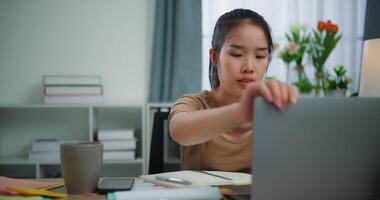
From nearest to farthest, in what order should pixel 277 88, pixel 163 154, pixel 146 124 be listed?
pixel 277 88, pixel 163 154, pixel 146 124

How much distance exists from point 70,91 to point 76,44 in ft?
1.67

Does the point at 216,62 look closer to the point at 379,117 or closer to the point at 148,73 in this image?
the point at 379,117

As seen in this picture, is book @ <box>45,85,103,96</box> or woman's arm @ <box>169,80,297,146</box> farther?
book @ <box>45,85,103,96</box>

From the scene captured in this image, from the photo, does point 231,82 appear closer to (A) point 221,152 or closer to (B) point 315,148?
(A) point 221,152

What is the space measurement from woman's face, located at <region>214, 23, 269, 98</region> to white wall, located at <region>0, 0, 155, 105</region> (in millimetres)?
1788

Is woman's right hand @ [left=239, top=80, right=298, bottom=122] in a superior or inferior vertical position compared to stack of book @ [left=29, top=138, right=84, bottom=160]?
superior

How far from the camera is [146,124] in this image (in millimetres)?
2451

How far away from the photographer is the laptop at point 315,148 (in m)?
0.47

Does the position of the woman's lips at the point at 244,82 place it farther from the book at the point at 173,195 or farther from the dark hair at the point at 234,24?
the book at the point at 173,195

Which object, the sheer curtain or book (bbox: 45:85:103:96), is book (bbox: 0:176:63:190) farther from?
the sheer curtain

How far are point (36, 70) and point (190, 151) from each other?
203 centimetres

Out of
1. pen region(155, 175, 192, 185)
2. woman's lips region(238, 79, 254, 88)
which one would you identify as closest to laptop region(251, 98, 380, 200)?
pen region(155, 175, 192, 185)

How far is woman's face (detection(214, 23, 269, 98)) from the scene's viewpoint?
0.99 meters

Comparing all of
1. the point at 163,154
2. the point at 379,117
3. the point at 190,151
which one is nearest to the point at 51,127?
the point at 163,154
